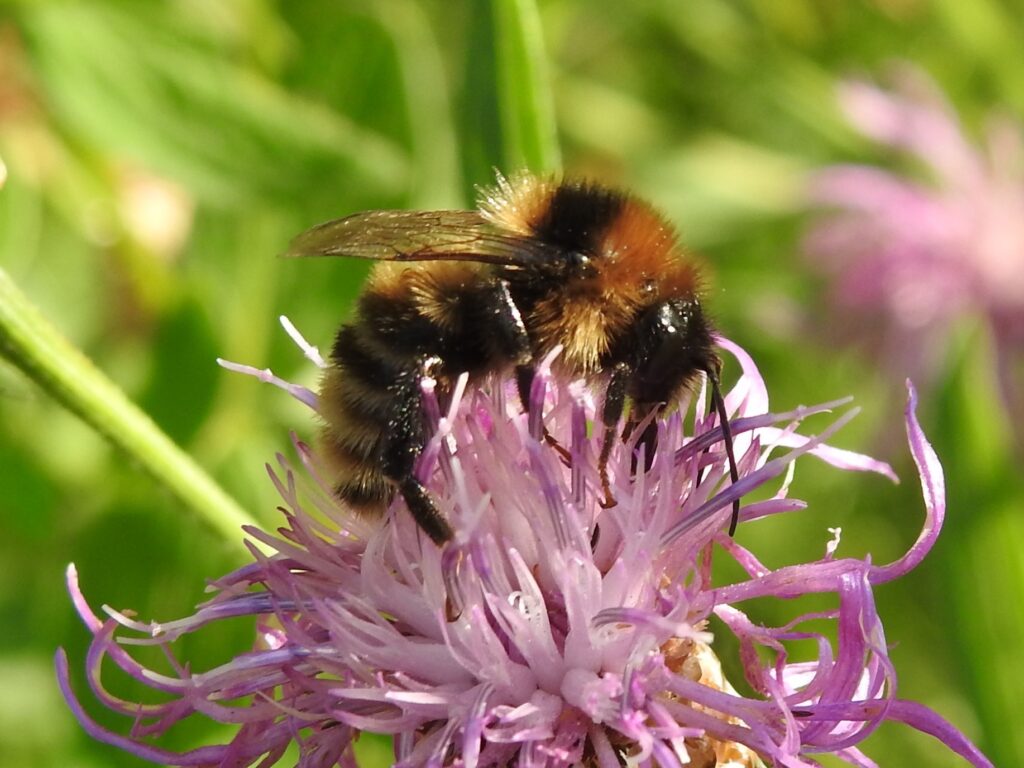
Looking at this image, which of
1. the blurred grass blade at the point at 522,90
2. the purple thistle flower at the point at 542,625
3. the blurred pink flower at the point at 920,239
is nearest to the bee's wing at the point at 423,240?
the purple thistle flower at the point at 542,625

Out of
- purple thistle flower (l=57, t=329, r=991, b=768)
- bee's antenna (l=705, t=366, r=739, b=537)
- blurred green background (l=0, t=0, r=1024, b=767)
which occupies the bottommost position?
blurred green background (l=0, t=0, r=1024, b=767)

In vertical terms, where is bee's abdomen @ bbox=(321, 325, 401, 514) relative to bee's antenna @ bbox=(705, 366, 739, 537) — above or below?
below

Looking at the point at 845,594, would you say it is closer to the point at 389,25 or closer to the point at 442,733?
the point at 442,733

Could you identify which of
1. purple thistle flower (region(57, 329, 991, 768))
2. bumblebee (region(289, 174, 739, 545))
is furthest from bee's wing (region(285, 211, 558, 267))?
purple thistle flower (region(57, 329, 991, 768))

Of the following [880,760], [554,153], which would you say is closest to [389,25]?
[554,153]

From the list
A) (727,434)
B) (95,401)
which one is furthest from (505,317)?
(95,401)

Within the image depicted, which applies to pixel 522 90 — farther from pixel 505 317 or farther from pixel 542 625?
pixel 542 625

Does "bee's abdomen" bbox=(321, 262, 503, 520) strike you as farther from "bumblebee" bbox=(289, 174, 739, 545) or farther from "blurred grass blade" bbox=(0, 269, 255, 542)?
"blurred grass blade" bbox=(0, 269, 255, 542)
